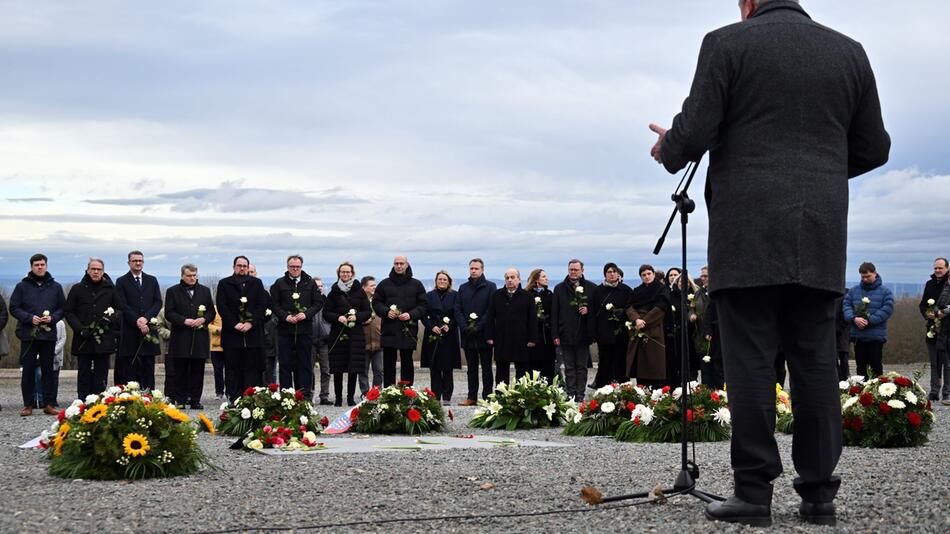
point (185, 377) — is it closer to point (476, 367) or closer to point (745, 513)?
point (476, 367)

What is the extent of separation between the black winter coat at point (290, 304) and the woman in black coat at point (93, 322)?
227cm

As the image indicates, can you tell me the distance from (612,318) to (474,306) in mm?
2248

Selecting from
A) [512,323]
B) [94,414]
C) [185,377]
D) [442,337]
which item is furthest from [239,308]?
[94,414]

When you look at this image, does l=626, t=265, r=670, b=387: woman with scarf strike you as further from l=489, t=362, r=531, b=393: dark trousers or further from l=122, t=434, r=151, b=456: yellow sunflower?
l=122, t=434, r=151, b=456: yellow sunflower

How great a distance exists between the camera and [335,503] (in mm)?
5660

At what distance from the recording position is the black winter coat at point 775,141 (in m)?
4.66

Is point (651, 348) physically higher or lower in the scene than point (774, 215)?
lower

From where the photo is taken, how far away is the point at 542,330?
17.7 meters

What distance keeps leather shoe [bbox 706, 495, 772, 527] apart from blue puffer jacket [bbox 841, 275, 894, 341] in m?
13.2

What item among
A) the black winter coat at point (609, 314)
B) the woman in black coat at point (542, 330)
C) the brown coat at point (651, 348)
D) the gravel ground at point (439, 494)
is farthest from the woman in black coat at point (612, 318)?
the gravel ground at point (439, 494)

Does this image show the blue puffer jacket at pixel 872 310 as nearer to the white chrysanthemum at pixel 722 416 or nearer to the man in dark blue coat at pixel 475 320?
the man in dark blue coat at pixel 475 320

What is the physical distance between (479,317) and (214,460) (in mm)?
9873

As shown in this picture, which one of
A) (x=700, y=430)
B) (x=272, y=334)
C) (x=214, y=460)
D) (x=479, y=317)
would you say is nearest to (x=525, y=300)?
(x=479, y=317)

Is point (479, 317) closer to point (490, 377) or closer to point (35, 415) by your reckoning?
point (490, 377)
